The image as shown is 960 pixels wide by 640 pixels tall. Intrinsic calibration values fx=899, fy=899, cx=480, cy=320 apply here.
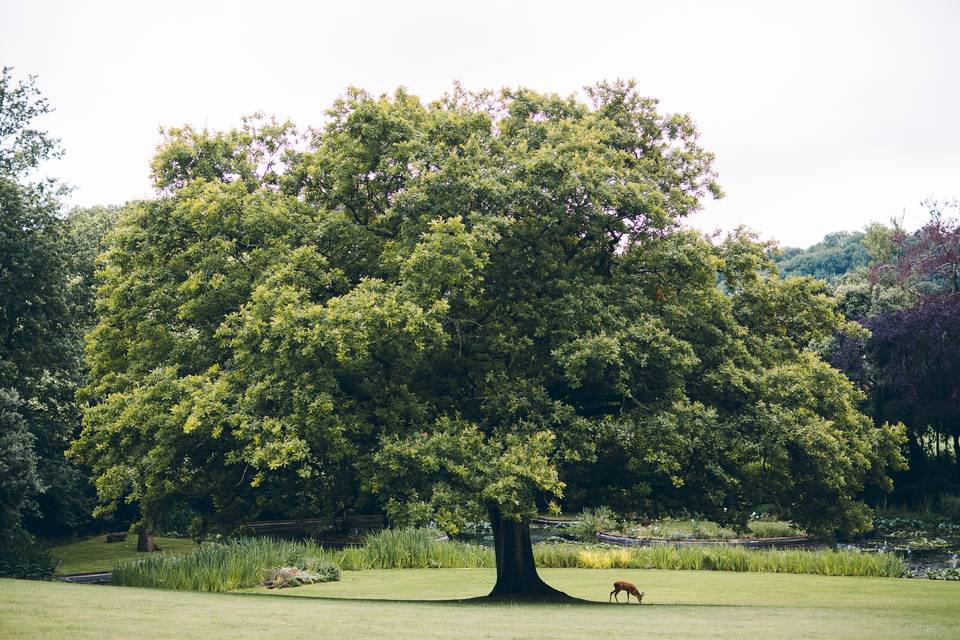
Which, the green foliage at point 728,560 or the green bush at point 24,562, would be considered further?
the green bush at point 24,562

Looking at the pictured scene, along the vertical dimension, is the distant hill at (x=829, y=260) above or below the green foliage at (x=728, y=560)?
above

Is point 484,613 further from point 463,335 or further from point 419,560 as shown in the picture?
point 419,560

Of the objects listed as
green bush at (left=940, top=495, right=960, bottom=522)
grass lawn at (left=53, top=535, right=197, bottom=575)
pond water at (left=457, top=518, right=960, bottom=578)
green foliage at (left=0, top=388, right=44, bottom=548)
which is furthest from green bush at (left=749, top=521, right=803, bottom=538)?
green foliage at (left=0, top=388, right=44, bottom=548)

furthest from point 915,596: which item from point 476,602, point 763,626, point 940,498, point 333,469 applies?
point 940,498

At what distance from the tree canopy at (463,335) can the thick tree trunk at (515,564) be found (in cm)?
8

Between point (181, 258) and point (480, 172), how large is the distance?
25.8 feet

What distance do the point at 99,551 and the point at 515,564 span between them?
90.2 feet

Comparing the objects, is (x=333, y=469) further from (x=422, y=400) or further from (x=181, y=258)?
(x=181, y=258)

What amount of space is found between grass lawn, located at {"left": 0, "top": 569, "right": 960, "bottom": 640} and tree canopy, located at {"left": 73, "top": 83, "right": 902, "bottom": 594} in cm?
227

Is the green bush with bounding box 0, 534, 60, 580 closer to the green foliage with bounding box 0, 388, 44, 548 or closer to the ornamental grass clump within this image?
the green foliage with bounding box 0, 388, 44, 548

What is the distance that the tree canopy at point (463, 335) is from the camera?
19062 mm

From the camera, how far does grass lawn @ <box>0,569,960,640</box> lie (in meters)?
14.2

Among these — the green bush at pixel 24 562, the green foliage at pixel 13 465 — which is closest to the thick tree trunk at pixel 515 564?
the green foliage at pixel 13 465

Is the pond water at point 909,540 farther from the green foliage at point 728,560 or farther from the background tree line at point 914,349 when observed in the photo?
the background tree line at point 914,349
